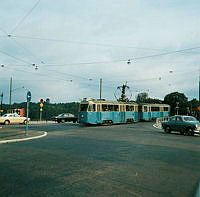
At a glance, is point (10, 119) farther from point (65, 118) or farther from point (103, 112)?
point (103, 112)

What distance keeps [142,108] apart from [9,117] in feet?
66.7

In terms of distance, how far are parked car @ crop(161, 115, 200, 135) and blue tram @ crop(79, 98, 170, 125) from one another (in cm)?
957

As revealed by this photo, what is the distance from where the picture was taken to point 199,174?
665 cm

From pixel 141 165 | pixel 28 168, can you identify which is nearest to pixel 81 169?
pixel 28 168

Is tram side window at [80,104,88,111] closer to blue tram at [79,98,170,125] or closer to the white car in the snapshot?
blue tram at [79,98,170,125]

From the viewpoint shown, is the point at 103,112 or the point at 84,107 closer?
the point at 84,107

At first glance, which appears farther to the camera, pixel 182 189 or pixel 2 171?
pixel 2 171

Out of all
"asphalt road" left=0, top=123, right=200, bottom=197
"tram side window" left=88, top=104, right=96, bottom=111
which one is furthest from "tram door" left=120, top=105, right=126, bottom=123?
"asphalt road" left=0, top=123, right=200, bottom=197

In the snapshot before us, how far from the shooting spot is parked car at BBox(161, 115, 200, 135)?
797 inches

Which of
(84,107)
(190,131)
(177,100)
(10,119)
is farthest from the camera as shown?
(177,100)

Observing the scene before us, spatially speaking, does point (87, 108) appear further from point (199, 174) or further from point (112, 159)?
point (199, 174)

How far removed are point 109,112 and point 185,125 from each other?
12.0 meters

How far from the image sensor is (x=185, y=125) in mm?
20656

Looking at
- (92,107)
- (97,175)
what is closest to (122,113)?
(92,107)
